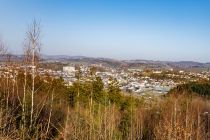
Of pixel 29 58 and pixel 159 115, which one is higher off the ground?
pixel 29 58

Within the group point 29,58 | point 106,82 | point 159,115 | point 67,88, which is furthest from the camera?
point 106,82

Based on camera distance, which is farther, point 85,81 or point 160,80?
point 160,80

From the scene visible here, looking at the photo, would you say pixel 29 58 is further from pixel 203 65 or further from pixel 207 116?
pixel 203 65

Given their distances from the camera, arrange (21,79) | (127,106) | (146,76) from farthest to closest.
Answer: (146,76), (127,106), (21,79)

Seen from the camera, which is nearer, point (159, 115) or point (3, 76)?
point (3, 76)

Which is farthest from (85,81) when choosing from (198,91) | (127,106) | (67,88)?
(198,91)

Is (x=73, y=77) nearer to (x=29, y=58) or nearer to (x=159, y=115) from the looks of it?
(x=159, y=115)

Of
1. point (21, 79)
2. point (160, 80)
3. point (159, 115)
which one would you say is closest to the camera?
point (21, 79)

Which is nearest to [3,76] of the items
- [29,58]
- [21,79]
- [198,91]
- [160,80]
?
[21,79]

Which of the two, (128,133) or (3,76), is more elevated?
(3,76)
